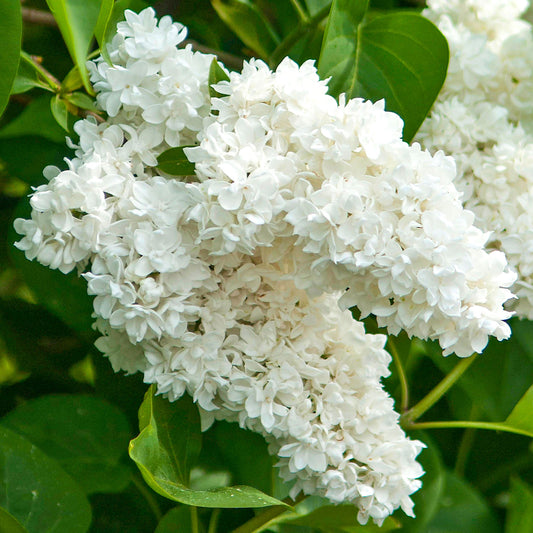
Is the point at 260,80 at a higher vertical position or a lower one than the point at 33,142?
higher

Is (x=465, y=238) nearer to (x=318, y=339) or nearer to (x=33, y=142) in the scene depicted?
(x=318, y=339)

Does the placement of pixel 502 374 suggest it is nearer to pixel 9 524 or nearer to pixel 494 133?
pixel 494 133

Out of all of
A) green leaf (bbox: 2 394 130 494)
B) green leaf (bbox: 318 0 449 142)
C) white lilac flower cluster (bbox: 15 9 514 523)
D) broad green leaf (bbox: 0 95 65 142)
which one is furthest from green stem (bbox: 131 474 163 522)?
green leaf (bbox: 318 0 449 142)

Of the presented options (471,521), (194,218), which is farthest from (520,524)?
(194,218)

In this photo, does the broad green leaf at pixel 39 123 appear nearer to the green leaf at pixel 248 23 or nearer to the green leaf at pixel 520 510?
the green leaf at pixel 248 23

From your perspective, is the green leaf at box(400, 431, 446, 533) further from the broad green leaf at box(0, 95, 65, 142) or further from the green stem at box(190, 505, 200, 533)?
the broad green leaf at box(0, 95, 65, 142)

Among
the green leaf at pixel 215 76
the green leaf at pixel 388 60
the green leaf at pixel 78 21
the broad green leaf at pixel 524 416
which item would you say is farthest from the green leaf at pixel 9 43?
the broad green leaf at pixel 524 416
